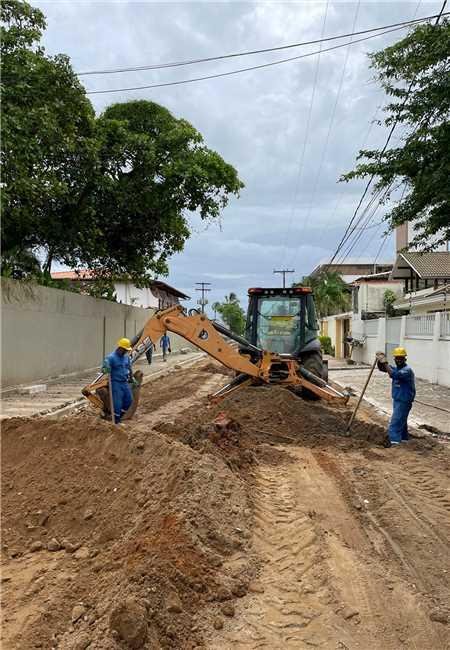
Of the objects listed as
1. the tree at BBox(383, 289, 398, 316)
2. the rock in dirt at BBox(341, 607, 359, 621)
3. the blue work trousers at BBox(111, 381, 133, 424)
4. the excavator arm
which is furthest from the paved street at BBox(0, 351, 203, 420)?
the tree at BBox(383, 289, 398, 316)

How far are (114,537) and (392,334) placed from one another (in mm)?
23619

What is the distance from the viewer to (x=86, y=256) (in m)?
20.5

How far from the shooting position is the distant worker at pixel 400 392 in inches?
363

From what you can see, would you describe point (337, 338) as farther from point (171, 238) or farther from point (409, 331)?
point (171, 238)

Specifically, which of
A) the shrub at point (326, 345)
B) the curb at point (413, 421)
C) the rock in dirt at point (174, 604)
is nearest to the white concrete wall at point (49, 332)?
the curb at point (413, 421)

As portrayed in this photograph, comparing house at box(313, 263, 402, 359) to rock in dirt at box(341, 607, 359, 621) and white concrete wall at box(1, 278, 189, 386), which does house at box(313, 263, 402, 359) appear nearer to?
white concrete wall at box(1, 278, 189, 386)

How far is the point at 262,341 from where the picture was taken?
13289 millimetres

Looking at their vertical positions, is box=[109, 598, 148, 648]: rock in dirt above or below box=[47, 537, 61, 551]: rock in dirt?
above

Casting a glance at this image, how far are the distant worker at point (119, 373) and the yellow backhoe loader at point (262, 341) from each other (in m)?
0.20

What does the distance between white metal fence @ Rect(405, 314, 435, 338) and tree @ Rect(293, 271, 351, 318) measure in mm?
30443

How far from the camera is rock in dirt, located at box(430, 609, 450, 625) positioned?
12.4ft

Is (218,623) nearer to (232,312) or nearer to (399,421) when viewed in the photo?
(399,421)

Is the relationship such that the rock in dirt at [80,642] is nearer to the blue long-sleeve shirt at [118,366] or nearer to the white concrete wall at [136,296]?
the blue long-sleeve shirt at [118,366]

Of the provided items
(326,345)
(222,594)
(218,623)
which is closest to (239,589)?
(222,594)
